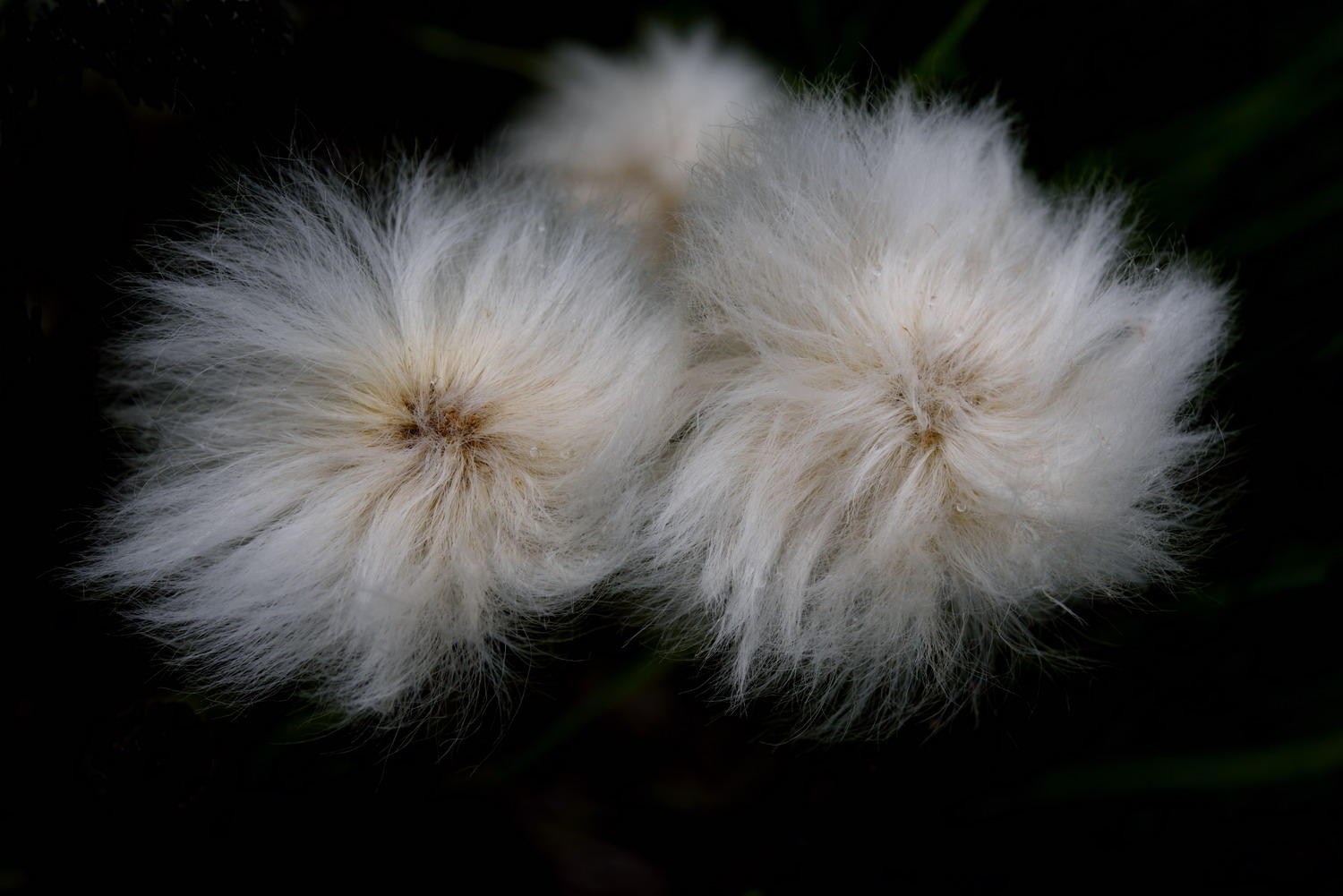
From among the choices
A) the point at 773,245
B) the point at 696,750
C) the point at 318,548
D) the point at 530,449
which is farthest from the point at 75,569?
the point at 696,750

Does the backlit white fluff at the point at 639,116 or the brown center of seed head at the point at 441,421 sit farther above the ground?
the backlit white fluff at the point at 639,116

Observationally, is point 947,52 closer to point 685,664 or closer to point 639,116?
point 639,116

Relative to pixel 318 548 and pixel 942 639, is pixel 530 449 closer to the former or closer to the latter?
pixel 318 548

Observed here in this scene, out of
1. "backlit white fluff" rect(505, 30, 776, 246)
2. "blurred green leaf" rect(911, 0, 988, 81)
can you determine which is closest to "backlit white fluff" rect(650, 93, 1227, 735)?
"backlit white fluff" rect(505, 30, 776, 246)

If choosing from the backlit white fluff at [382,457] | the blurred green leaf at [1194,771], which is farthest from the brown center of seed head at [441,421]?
the blurred green leaf at [1194,771]

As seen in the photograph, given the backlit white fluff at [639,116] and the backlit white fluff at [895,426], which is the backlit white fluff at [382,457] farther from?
the backlit white fluff at [639,116]

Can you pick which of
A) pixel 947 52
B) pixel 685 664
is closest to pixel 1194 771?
pixel 685 664
